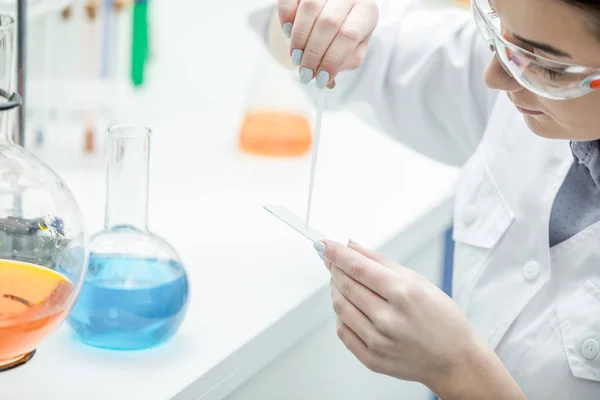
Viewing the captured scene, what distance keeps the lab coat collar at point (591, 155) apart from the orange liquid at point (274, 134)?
0.67 metres

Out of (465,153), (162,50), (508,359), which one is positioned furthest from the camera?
(162,50)

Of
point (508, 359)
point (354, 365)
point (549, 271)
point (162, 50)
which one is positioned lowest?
point (354, 365)

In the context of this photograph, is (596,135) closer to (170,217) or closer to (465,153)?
(465,153)

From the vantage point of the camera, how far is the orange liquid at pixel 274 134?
5.15 feet

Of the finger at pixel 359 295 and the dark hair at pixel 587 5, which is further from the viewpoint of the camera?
the finger at pixel 359 295

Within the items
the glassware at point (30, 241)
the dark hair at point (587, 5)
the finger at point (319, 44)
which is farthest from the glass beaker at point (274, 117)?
the dark hair at point (587, 5)

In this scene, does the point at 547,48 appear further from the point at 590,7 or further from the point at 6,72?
the point at 6,72

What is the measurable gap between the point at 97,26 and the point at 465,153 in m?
0.66

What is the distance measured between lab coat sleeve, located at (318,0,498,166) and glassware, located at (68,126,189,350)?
0.50 metres

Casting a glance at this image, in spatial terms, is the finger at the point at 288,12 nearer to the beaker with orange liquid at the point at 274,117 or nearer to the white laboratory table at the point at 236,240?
the white laboratory table at the point at 236,240

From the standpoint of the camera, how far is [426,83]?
4.27ft

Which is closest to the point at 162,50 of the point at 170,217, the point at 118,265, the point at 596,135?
the point at 170,217

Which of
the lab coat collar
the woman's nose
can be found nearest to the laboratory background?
the woman's nose

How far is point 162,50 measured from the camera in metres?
1.78
